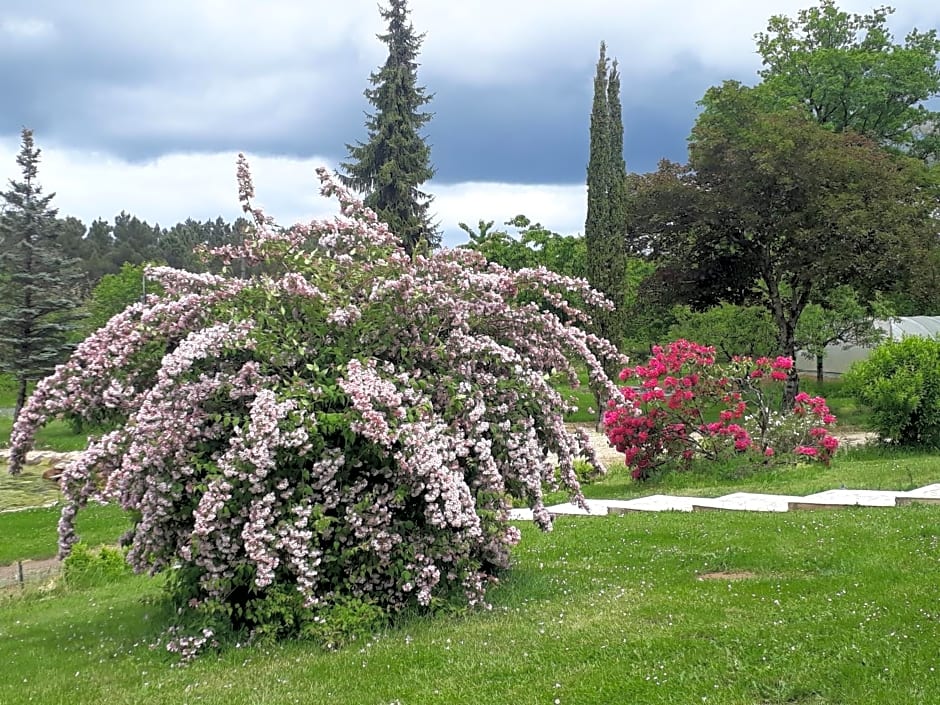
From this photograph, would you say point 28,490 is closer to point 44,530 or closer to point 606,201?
point 44,530

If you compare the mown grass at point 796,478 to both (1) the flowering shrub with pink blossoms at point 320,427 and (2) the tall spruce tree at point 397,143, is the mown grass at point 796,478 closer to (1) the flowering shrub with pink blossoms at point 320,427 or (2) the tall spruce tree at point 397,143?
(1) the flowering shrub with pink blossoms at point 320,427

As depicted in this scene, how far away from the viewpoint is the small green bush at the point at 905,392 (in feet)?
46.6

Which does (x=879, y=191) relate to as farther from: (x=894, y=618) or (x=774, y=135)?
(x=894, y=618)

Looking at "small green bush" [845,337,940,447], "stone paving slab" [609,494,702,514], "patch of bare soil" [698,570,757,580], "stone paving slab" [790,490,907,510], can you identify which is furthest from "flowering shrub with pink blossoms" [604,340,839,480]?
"patch of bare soil" [698,570,757,580]

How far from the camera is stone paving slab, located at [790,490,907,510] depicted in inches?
366

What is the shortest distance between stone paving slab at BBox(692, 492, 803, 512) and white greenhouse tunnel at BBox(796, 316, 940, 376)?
1846 cm

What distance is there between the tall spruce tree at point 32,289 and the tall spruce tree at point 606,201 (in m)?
18.0

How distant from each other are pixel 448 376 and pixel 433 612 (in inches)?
63.4

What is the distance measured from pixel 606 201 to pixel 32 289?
19.6 metres

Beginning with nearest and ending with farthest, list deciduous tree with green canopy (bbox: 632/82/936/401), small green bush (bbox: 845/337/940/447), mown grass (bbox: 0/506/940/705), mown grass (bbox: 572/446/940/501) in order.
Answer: mown grass (bbox: 0/506/940/705), mown grass (bbox: 572/446/940/501), small green bush (bbox: 845/337/940/447), deciduous tree with green canopy (bbox: 632/82/936/401)

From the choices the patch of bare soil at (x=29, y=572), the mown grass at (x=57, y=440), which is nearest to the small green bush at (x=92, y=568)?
the patch of bare soil at (x=29, y=572)

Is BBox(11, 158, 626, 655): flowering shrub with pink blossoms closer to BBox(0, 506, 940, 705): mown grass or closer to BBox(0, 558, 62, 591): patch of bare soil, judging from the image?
BBox(0, 506, 940, 705): mown grass

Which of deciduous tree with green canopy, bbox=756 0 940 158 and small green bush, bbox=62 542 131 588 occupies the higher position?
deciduous tree with green canopy, bbox=756 0 940 158

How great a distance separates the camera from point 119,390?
19.9ft
